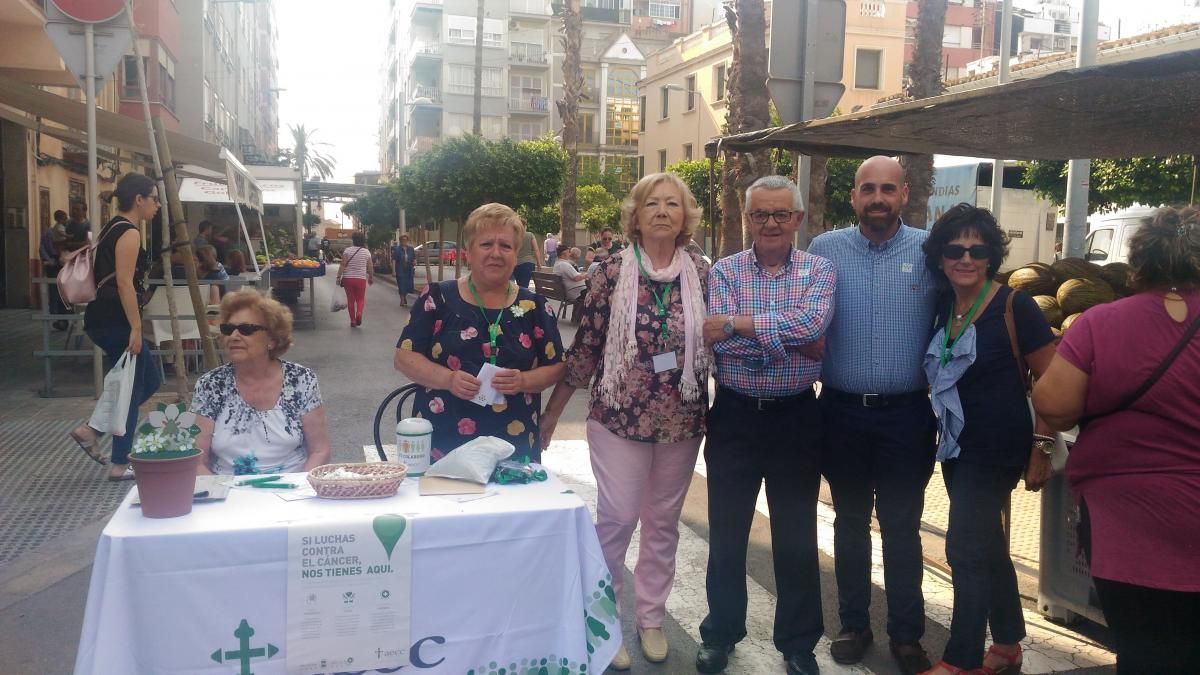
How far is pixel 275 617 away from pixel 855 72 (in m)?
40.2

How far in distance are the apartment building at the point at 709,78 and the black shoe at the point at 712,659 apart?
3314cm

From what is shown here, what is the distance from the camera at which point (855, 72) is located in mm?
39500

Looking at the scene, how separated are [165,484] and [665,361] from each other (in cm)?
179

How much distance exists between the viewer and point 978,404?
138 inches

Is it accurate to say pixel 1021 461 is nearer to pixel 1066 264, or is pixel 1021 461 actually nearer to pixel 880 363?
pixel 880 363

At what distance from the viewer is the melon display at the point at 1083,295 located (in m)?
5.27

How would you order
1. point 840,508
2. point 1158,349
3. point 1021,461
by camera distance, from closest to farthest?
point 1158,349
point 1021,461
point 840,508

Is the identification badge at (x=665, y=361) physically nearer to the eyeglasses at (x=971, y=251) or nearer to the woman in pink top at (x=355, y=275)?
the eyeglasses at (x=971, y=251)

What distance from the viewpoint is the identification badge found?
3682mm

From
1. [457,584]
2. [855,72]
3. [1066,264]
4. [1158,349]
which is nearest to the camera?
[1158,349]

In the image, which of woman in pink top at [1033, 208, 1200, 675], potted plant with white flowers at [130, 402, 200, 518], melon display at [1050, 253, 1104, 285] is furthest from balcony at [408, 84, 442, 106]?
woman in pink top at [1033, 208, 1200, 675]

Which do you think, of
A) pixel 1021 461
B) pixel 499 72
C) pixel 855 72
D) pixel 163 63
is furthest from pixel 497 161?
pixel 499 72

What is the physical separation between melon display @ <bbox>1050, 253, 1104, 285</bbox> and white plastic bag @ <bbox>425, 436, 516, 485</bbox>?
3.85 metres

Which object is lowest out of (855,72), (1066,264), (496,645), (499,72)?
(496,645)
